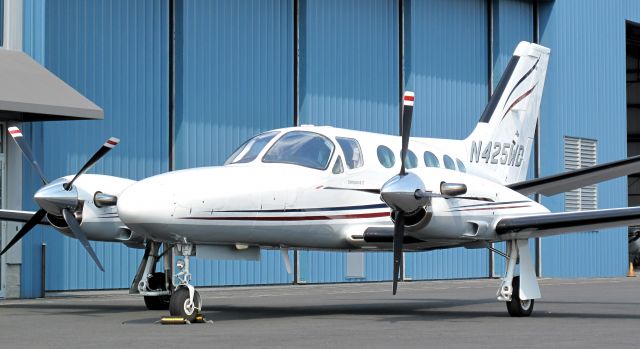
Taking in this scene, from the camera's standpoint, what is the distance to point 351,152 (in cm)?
1611

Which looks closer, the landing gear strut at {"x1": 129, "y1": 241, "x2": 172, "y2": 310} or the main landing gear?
the main landing gear

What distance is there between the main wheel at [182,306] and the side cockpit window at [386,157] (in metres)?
4.03

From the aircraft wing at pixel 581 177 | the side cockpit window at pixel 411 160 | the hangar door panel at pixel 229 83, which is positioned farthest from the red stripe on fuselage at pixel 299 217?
the hangar door panel at pixel 229 83

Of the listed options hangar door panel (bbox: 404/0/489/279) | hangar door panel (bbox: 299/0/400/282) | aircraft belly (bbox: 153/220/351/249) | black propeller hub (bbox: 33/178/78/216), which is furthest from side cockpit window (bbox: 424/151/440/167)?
hangar door panel (bbox: 404/0/489/279)

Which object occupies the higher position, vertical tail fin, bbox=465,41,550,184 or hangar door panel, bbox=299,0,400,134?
hangar door panel, bbox=299,0,400,134

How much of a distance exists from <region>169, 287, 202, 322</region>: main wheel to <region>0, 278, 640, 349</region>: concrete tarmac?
231mm

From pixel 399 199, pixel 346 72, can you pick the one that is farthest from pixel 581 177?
pixel 346 72

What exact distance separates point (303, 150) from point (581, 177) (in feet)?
17.1

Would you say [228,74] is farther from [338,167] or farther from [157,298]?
[338,167]

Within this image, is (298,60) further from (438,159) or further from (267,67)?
(438,159)

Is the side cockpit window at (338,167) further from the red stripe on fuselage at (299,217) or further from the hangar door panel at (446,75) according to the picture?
the hangar door panel at (446,75)

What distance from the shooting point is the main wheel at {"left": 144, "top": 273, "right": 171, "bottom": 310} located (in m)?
18.0

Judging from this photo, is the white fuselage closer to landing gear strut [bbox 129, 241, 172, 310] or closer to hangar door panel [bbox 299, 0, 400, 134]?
landing gear strut [bbox 129, 241, 172, 310]

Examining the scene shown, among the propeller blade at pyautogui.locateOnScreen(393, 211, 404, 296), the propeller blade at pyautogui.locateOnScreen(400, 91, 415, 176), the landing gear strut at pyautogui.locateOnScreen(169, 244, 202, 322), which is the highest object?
the propeller blade at pyautogui.locateOnScreen(400, 91, 415, 176)
